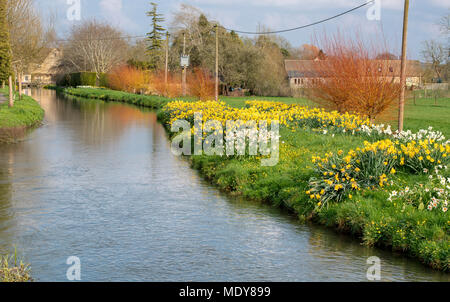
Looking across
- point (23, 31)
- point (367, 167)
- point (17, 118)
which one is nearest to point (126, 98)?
point (23, 31)

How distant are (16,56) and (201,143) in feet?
64.6

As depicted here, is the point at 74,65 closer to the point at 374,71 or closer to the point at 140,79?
the point at 140,79

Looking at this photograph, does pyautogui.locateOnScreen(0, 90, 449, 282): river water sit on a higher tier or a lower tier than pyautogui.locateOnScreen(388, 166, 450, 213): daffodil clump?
lower

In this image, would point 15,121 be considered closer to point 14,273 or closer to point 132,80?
point 14,273

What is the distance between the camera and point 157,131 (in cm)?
2753

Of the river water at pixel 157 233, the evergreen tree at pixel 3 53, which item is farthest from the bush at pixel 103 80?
the river water at pixel 157 233

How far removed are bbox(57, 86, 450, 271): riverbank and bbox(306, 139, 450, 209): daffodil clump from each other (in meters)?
0.12

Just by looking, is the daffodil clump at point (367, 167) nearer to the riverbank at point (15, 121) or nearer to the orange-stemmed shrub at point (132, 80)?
the riverbank at point (15, 121)

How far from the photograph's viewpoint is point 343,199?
10.6m

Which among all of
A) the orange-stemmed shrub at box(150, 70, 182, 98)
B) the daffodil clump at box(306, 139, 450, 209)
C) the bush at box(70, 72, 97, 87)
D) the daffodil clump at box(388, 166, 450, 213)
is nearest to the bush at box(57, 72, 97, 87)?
the bush at box(70, 72, 97, 87)

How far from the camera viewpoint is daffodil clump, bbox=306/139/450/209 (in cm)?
1069

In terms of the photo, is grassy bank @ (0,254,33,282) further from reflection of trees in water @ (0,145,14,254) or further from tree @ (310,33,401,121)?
tree @ (310,33,401,121)

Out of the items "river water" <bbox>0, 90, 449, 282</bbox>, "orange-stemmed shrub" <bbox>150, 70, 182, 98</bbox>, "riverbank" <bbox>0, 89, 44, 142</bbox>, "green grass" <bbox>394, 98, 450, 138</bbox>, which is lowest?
"river water" <bbox>0, 90, 449, 282</bbox>

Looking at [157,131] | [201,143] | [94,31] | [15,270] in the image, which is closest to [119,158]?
[201,143]
